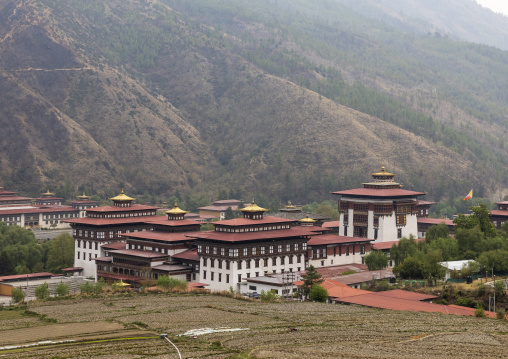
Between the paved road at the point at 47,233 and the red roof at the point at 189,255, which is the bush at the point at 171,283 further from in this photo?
the paved road at the point at 47,233

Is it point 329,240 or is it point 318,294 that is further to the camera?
point 329,240

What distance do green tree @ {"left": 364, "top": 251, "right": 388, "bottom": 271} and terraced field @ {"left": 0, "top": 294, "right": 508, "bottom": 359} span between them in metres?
31.6

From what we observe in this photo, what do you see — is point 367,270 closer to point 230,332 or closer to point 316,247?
point 316,247

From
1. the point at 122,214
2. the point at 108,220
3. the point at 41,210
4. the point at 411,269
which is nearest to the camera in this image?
the point at 411,269

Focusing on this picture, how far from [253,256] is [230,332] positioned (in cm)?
4085

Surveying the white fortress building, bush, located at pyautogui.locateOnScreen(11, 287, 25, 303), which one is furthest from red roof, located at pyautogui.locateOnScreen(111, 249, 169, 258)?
the white fortress building

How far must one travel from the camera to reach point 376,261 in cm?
11531

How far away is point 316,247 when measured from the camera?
118 m

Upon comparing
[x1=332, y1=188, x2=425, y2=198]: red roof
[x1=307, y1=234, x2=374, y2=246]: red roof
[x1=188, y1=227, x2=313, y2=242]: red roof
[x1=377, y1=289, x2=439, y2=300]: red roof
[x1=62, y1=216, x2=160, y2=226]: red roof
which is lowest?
[x1=377, y1=289, x2=439, y2=300]: red roof

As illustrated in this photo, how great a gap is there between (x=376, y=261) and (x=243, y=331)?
→ 2040 inches

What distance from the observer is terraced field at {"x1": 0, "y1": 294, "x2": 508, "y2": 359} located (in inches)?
2279

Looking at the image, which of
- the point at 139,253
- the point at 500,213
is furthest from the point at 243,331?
the point at 500,213

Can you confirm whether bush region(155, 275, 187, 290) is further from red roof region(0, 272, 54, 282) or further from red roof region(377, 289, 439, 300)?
red roof region(377, 289, 439, 300)

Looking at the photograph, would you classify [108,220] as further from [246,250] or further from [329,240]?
[329,240]
